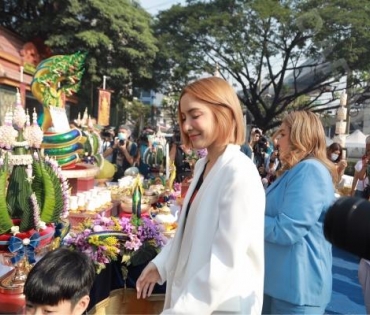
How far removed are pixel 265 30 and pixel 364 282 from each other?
50.1 feet

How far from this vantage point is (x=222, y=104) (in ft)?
3.66

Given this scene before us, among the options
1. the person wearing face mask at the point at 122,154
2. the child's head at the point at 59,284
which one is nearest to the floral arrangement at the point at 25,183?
the child's head at the point at 59,284

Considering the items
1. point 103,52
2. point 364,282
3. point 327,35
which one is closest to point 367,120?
point 327,35

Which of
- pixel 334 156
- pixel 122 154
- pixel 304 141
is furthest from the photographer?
pixel 122 154

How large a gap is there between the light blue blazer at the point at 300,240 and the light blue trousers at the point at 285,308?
26 mm

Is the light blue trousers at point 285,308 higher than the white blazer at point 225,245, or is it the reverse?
the white blazer at point 225,245

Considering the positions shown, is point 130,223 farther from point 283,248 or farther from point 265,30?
point 265,30

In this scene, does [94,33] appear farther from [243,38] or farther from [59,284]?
[59,284]

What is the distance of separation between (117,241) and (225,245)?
4.02 ft

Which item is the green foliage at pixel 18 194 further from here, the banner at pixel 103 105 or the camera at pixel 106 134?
the banner at pixel 103 105

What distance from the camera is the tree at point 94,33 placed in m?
13.6

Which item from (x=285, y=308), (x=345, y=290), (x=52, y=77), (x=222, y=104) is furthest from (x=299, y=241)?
(x=52, y=77)

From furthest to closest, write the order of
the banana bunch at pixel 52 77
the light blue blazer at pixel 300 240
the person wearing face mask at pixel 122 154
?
the person wearing face mask at pixel 122 154 < the banana bunch at pixel 52 77 < the light blue blazer at pixel 300 240

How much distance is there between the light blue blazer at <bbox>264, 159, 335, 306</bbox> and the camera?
1.55 metres
